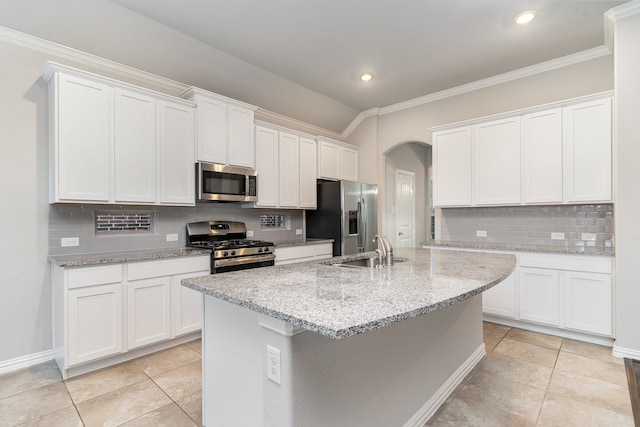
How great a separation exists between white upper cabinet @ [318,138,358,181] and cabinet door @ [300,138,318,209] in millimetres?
125

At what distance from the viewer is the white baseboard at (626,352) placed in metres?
2.69

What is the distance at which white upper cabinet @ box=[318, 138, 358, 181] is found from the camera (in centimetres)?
484

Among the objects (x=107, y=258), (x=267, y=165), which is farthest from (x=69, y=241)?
(x=267, y=165)

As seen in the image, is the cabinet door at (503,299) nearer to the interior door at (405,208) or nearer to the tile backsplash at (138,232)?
the interior door at (405,208)

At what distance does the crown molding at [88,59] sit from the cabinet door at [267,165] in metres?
1.03

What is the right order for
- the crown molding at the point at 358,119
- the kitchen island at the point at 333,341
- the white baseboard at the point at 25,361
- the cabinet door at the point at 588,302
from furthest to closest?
the crown molding at the point at 358,119
the cabinet door at the point at 588,302
the white baseboard at the point at 25,361
the kitchen island at the point at 333,341

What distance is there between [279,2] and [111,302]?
285 centimetres

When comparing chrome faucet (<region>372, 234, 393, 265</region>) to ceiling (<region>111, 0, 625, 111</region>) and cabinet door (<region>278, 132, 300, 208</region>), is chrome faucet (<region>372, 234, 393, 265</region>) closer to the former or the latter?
ceiling (<region>111, 0, 625, 111</region>)

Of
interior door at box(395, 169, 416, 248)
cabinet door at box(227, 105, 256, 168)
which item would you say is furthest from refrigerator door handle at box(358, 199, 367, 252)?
cabinet door at box(227, 105, 256, 168)

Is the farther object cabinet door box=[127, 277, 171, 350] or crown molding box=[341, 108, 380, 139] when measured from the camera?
crown molding box=[341, 108, 380, 139]

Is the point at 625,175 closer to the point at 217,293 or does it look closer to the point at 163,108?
the point at 217,293

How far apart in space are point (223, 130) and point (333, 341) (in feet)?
9.65

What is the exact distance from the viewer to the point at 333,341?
4.36 ft

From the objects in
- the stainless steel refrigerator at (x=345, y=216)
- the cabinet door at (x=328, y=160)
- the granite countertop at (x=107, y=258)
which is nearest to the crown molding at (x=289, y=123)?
the cabinet door at (x=328, y=160)
